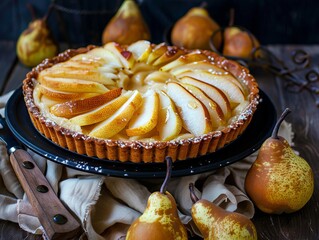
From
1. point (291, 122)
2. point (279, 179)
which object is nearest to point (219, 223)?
point (279, 179)

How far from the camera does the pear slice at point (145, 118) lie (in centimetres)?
160

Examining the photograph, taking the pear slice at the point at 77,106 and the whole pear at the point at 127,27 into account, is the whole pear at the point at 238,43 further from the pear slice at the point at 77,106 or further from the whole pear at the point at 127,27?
the pear slice at the point at 77,106

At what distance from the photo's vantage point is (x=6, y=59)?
108 inches

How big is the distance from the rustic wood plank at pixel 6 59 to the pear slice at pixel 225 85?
101cm

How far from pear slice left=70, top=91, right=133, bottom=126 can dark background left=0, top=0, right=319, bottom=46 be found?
1.33 metres

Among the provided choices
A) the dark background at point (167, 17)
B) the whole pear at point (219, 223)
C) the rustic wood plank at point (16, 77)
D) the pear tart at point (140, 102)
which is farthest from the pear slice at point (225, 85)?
the dark background at point (167, 17)

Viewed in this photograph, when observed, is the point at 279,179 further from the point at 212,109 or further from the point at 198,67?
the point at 198,67

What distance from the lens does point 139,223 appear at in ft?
4.46

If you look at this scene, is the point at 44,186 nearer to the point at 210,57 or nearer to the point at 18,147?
the point at 18,147

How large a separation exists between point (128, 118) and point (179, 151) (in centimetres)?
18

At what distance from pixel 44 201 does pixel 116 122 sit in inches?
12.1

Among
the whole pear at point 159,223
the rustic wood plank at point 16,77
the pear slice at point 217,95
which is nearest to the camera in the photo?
the whole pear at point 159,223

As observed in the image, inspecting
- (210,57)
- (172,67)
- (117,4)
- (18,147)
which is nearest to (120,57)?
(172,67)

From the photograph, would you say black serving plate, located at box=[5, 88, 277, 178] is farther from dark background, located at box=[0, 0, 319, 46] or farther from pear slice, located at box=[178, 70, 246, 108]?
dark background, located at box=[0, 0, 319, 46]
